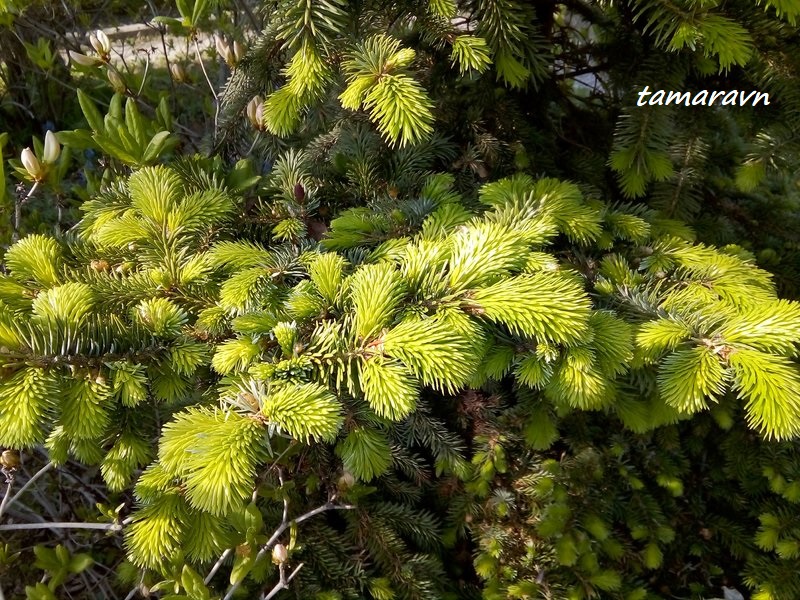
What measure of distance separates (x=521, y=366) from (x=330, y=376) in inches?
→ 16.6

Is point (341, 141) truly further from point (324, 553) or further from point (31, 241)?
point (324, 553)

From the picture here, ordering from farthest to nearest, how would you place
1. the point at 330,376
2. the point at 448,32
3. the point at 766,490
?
the point at 766,490
the point at 448,32
the point at 330,376

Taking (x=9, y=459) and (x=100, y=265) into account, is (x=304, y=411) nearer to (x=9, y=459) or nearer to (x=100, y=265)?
(x=100, y=265)

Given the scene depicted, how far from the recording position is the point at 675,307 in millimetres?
1269

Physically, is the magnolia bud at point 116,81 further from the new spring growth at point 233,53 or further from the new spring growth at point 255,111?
the new spring growth at point 255,111

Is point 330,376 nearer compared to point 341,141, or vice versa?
point 330,376

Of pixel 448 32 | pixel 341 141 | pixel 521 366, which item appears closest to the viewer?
pixel 521 366

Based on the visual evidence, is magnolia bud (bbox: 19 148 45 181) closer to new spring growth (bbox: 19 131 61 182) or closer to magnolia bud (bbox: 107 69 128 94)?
new spring growth (bbox: 19 131 61 182)

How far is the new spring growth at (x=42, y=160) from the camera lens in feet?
5.10

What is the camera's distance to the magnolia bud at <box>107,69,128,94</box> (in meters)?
1.88

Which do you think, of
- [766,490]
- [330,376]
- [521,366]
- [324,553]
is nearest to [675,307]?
[521,366]

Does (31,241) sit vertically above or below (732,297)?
above

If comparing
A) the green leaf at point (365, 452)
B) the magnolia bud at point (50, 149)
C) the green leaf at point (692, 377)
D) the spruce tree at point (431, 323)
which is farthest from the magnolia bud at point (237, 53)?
the green leaf at point (692, 377)

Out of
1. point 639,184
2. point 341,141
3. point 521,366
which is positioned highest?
point 341,141
